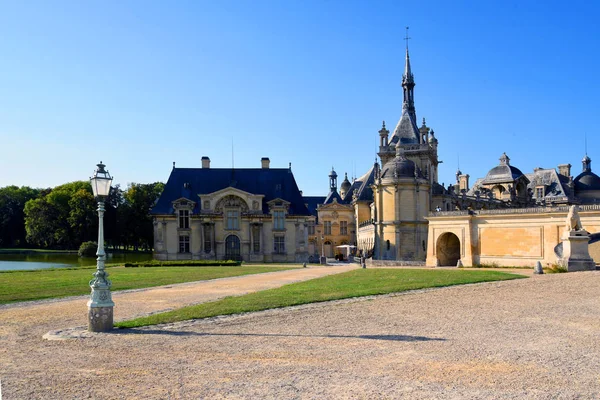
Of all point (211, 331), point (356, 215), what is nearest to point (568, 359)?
point (211, 331)

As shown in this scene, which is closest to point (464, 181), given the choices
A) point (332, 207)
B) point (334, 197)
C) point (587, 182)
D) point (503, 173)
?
point (503, 173)

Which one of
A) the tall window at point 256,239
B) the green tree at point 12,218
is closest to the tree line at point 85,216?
the green tree at point 12,218

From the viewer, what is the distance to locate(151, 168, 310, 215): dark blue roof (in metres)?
52.0

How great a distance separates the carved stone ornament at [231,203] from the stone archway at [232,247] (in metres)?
2.68

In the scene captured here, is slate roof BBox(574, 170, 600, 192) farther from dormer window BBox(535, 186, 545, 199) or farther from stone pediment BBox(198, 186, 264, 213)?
stone pediment BBox(198, 186, 264, 213)

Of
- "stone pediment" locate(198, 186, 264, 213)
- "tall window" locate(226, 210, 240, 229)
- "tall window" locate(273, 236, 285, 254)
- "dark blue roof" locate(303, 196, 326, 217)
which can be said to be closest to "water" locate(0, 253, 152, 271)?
"stone pediment" locate(198, 186, 264, 213)

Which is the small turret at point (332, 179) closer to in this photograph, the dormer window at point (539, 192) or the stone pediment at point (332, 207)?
the stone pediment at point (332, 207)

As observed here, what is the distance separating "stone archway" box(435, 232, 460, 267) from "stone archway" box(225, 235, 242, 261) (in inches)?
724

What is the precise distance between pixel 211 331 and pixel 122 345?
184 cm

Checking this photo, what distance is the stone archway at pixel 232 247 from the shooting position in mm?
50656

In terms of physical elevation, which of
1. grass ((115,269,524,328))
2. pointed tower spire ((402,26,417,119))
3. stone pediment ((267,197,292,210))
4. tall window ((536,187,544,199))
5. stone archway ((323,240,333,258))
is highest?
pointed tower spire ((402,26,417,119))

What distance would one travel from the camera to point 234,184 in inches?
2079

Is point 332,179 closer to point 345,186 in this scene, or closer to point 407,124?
point 345,186

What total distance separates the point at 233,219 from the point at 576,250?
31.5 metres
